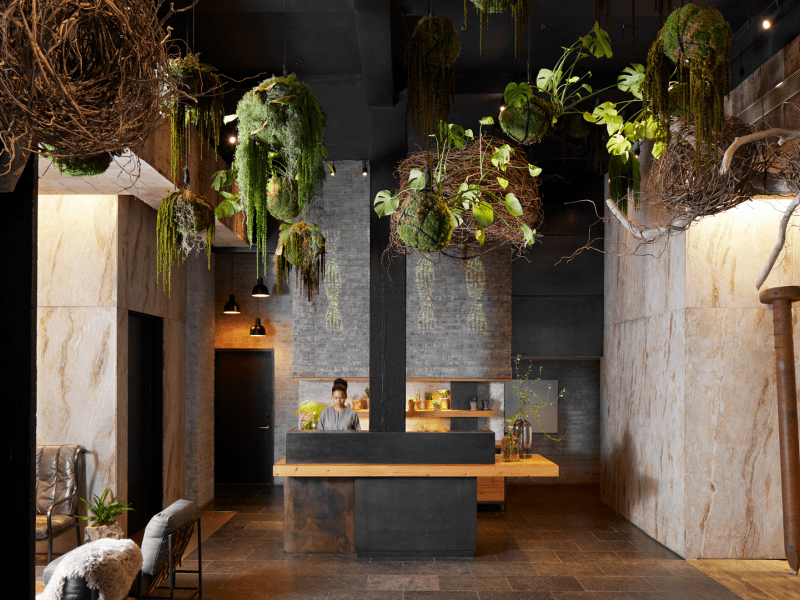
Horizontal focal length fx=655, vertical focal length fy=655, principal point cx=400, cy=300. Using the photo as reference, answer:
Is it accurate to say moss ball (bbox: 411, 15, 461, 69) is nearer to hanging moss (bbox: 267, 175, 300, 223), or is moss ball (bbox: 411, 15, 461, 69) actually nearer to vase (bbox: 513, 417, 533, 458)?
hanging moss (bbox: 267, 175, 300, 223)

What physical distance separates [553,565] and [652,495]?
1664 mm

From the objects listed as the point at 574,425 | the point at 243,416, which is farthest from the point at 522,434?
the point at 243,416

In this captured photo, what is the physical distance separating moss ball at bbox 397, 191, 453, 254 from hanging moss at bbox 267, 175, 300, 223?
74cm

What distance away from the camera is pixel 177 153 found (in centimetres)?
360

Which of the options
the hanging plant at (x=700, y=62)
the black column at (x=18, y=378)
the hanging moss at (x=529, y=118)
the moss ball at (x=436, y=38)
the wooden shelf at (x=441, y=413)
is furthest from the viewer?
the wooden shelf at (x=441, y=413)

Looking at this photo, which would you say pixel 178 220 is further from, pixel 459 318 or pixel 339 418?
pixel 459 318

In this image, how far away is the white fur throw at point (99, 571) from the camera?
3562 millimetres

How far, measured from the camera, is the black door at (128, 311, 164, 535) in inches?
271

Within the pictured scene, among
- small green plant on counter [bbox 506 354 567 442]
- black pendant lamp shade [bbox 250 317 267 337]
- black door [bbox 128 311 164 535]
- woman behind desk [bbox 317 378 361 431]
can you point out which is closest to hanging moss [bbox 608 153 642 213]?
woman behind desk [bbox 317 378 361 431]

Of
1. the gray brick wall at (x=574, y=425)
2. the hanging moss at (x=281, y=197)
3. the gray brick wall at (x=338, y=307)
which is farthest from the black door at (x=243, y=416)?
the hanging moss at (x=281, y=197)

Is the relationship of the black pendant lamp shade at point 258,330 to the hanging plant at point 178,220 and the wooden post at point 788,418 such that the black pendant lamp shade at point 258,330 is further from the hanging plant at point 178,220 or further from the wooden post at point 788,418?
the wooden post at point 788,418

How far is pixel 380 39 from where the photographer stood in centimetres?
474

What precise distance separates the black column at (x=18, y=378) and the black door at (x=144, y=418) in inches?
225

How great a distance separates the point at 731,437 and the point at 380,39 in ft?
15.3
